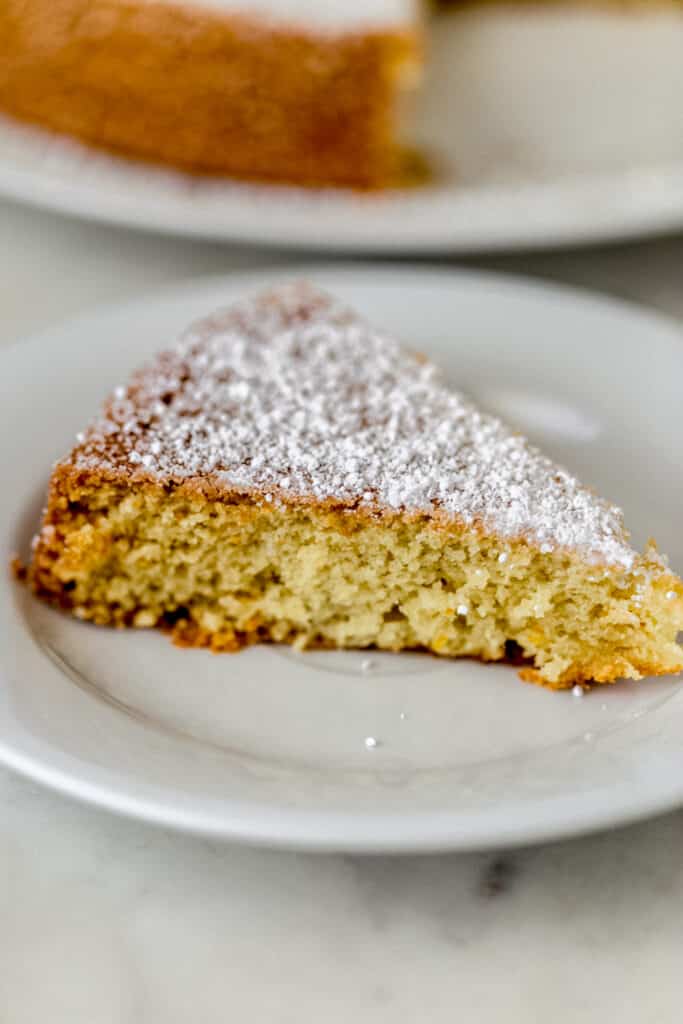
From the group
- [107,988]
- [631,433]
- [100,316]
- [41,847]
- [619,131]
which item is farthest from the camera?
[619,131]

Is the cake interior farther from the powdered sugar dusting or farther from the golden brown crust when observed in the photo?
the golden brown crust

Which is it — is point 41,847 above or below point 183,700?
below

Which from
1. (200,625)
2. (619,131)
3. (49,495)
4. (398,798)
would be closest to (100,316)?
(49,495)

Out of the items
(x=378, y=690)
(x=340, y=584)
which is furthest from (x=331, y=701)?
(x=340, y=584)

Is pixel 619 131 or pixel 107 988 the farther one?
pixel 619 131

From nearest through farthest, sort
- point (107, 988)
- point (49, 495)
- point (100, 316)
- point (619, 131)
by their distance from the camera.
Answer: point (107, 988) < point (49, 495) < point (100, 316) < point (619, 131)

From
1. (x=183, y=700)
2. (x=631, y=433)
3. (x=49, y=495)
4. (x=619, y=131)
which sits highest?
(x=619, y=131)

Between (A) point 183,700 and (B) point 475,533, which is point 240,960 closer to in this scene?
(A) point 183,700
